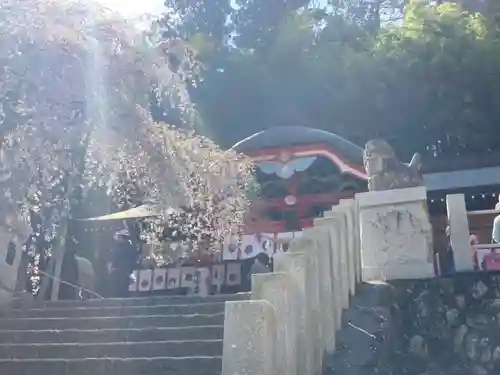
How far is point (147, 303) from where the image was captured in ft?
19.4

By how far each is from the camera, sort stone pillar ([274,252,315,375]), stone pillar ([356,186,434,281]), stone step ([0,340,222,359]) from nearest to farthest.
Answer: stone pillar ([274,252,315,375])
stone step ([0,340,222,359])
stone pillar ([356,186,434,281])

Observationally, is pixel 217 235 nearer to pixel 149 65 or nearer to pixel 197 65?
pixel 197 65

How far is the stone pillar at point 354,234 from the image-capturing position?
5938 millimetres

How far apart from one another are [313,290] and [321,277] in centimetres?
31

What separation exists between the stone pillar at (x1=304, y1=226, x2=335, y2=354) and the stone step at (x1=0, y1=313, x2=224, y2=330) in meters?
0.87

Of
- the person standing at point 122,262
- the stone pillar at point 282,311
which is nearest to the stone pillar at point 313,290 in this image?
the stone pillar at point 282,311

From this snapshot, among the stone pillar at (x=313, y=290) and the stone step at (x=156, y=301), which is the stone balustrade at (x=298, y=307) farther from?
the stone step at (x=156, y=301)

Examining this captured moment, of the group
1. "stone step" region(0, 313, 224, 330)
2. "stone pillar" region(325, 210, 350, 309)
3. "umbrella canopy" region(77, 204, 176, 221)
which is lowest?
"stone step" region(0, 313, 224, 330)

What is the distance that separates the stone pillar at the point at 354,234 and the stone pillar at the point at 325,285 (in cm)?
86

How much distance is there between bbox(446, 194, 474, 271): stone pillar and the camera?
6371 millimetres

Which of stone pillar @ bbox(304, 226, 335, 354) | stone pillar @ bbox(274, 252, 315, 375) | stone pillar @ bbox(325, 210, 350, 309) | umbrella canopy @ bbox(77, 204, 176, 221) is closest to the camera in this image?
stone pillar @ bbox(274, 252, 315, 375)

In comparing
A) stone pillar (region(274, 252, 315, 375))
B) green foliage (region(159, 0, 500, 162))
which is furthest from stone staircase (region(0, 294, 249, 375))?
green foliage (region(159, 0, 500, 162))

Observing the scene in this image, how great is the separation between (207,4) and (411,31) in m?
8.59

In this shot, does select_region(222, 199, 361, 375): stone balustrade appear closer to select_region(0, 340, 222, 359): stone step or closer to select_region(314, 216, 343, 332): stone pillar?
select_region(314, 216, 343, 332): stone pillar
